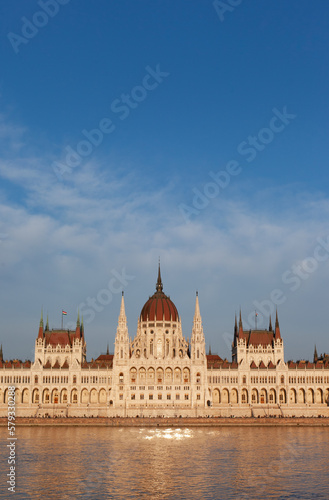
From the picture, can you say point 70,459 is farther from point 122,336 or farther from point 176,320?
point 176,320

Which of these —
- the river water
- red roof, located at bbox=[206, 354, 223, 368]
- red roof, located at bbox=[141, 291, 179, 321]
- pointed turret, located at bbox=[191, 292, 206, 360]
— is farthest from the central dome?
the river water

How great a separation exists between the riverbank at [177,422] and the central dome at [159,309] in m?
35.5

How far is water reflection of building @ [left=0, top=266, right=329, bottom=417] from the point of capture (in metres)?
132


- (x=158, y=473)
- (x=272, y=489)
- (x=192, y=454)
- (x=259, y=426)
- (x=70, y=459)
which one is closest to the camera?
(x=272, y=489)

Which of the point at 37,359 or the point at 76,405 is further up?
the point at 37,359

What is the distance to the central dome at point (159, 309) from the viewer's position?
14950 cm

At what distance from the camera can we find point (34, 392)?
138m

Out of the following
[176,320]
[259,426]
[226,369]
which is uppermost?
[176,320]

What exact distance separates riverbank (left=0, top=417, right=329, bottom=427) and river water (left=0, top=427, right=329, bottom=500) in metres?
20.1

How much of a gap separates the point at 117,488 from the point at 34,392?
3647 inches

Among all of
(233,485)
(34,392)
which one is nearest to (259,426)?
(34,392)

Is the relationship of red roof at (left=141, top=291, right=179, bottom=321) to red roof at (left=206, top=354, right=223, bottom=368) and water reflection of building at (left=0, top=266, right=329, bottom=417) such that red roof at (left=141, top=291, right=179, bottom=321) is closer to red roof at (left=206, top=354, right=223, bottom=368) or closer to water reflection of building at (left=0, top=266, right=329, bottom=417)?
water reflection of building at (left=0, top=266, right=329, bottom=417)

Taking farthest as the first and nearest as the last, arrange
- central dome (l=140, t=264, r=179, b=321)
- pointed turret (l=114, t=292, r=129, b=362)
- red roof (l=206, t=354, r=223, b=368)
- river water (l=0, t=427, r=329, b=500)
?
central dome (l=140, t=264, r=179, b=321) < red roof (l=206, t=354, r=223, b=368) < pointed turret (l=114, t=292, r=129, b=362) < river water (l=0, t=427, r=329, b=500)

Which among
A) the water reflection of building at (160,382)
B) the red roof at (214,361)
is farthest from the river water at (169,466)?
the red roof at (214,361)
